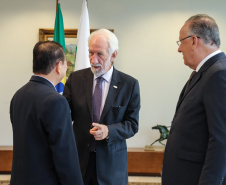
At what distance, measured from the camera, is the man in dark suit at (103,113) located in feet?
6.84

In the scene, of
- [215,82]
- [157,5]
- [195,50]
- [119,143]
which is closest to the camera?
[215,82]

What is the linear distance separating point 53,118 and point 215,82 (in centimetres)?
79

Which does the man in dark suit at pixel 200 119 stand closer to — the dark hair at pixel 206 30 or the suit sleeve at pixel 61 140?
the dark hair at pixel 206 30

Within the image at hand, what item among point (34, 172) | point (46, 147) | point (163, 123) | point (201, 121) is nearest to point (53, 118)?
point (46, 147)

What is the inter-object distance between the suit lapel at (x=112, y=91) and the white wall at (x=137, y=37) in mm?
2804

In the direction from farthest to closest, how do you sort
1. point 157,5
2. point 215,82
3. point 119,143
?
point 157,5
point 119,143
point 215,82

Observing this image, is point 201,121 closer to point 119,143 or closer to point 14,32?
point 119,143

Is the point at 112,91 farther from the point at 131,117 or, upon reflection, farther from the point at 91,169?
the point at 91,169

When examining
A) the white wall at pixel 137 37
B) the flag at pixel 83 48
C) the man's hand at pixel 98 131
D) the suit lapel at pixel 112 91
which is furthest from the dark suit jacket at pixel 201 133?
the white wall at pixel 137 37

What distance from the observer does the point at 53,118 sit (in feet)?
4.96

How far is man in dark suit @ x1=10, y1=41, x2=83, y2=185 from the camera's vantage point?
1.52 metres

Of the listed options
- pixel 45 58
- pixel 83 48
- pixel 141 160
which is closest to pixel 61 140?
pixel 45 58

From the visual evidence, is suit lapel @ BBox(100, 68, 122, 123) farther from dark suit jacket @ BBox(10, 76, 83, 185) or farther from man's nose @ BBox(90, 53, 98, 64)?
dark suit jacket @ BBox(10, 76, 83, 185)

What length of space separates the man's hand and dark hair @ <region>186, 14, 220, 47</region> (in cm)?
80
